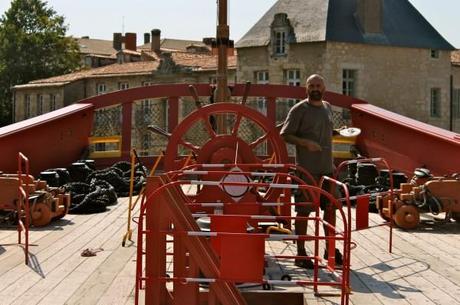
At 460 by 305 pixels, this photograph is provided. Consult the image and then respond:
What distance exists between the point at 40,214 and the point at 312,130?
355cm

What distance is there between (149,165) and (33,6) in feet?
164

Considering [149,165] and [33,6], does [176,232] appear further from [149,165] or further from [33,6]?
[33,6]

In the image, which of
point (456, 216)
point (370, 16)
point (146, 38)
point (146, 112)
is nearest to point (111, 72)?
point (146, 112)

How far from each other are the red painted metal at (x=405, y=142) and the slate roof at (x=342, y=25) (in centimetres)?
2690

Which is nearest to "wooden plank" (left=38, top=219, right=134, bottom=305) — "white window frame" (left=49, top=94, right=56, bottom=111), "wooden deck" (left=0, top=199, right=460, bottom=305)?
"wooden deck" (left=0, top=199, right=460, bottom=305)

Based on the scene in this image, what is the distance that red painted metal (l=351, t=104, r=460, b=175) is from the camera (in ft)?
33.4

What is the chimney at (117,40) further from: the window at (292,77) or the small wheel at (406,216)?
the small wheel at (406,216)

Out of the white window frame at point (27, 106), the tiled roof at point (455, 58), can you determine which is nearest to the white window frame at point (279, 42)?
the tiled roof at point (455, 58)

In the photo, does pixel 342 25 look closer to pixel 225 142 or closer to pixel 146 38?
pixel 225 142

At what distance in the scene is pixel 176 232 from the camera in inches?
175

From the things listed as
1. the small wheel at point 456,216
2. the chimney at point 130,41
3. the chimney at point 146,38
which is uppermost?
the chimney at point 146,38

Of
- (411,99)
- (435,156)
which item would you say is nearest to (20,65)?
(411,99)

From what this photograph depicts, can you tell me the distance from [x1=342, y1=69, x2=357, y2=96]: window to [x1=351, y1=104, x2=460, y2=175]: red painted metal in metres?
27.1

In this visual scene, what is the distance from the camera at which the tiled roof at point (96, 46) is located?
8494cm
